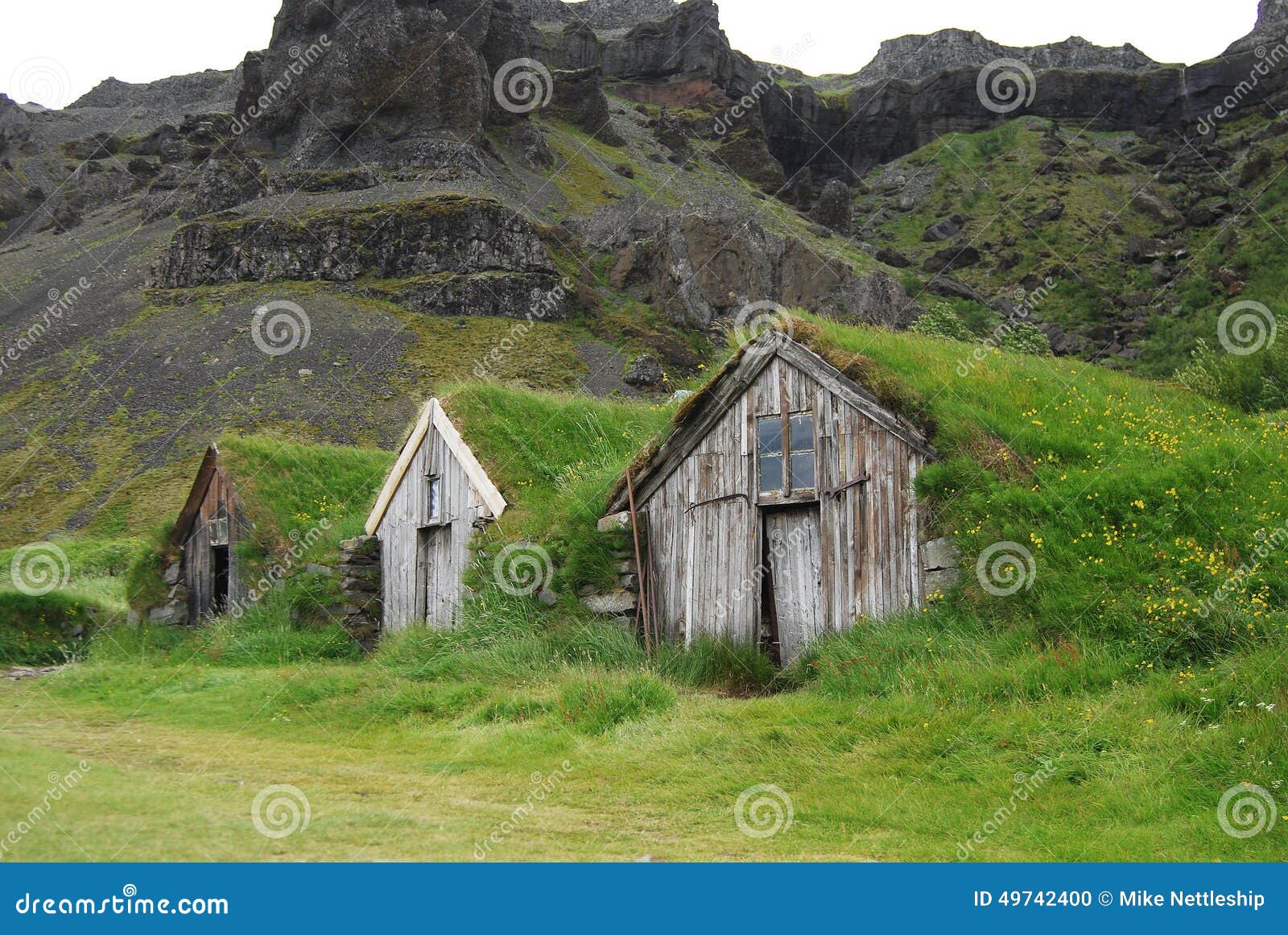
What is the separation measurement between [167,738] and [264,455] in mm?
11194

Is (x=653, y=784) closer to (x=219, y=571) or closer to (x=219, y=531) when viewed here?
(x=219, y=531)

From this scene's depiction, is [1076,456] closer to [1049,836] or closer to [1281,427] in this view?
[1281,427]

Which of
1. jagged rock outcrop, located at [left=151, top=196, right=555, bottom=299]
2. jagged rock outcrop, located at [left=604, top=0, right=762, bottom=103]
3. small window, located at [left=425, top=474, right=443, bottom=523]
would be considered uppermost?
jagged rock outcrop, located at [left=604, top=0, right=762, bottom=103]

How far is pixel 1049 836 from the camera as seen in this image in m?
6.22

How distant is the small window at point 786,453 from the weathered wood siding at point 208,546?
11.4 metres

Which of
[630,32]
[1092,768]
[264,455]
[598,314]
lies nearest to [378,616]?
[264,455]

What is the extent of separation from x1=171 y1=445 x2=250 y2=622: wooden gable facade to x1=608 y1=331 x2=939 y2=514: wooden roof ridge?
954 cm

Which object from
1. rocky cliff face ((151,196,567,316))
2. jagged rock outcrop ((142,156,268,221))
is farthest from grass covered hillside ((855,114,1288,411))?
jagged rock outcrop ((142,156,268,221))

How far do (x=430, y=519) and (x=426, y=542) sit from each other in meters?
0.47

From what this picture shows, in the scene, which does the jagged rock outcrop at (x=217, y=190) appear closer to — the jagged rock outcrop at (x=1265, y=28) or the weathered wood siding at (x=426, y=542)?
the weathered wood siding at (x=426, y=542)

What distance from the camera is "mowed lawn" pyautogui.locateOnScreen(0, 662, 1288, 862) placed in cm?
584

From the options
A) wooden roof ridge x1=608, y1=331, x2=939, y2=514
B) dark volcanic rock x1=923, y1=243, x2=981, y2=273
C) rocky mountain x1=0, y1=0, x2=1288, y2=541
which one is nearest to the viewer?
wooden roof ridge x1=608, y1=331, x2=939, y2=514

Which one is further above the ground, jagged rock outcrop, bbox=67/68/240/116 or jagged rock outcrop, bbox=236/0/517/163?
jagged rock outcrop, bbox=67/68/240/116

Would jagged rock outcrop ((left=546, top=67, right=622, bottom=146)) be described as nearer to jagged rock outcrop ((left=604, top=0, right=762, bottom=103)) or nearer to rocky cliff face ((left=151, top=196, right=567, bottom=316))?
jagged rock outcrop ((left=604, top=0, right=762, bottom=103))
